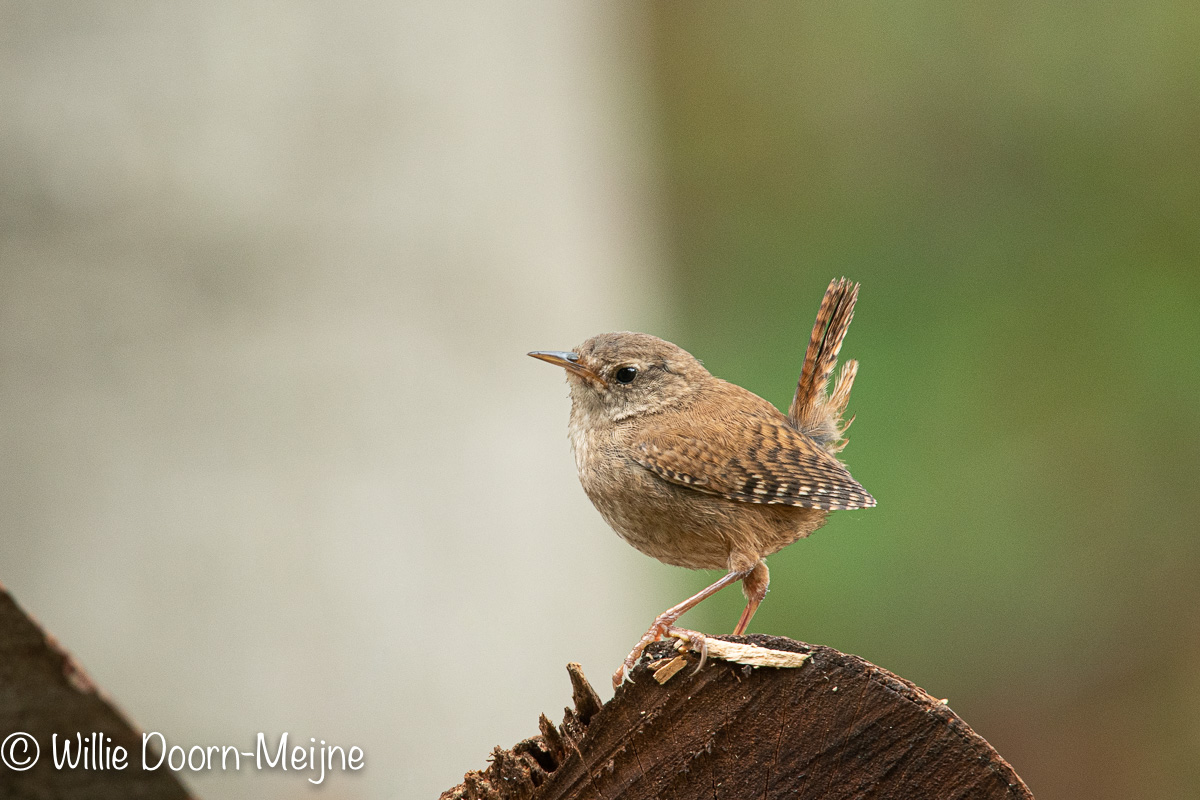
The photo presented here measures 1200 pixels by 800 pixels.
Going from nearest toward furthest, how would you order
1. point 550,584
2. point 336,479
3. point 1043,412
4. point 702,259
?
point 336,479, point 550,584, point 1043,412, point 702,259

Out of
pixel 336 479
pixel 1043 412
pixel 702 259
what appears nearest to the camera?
pixel 336 479

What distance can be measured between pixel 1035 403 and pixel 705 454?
15.8 feet

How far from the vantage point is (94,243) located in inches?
152

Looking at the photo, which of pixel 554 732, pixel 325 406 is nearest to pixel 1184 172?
pixel 325 406

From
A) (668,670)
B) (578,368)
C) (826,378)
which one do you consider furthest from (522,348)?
(668,670)

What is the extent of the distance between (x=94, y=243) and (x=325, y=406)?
1099 millimetres

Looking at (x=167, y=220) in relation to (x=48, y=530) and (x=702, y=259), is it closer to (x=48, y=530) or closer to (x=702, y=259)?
(x=48, y=530)

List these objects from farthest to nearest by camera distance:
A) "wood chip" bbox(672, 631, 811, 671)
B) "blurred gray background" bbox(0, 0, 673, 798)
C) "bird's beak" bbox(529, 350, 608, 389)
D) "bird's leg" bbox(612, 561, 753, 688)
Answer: "blurred gray background" bbox(0, 0, 673, 798)
"bird's beak" bbox(529, 350, 608, 389)
"bird's leg" bbox(612, 561, 753, 688)
"wood chip" bbox(672, 631, 811, 671)

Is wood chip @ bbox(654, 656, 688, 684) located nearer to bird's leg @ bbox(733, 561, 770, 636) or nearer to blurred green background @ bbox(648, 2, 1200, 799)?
bird's leg @ bbox(733, 561, 770, 636)

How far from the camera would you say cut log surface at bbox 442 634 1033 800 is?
1573 millimetres

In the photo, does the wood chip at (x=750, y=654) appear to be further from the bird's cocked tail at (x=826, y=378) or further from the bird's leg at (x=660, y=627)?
the bird's cocked tail at (x=826, y=378)

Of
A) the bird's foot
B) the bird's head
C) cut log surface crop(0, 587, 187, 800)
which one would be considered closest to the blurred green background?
the bird's head

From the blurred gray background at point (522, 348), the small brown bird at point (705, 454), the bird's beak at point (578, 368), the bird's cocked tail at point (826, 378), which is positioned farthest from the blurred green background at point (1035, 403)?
→ the bird's beak at point (578, 368)

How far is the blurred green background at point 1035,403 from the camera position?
22.0 ft
